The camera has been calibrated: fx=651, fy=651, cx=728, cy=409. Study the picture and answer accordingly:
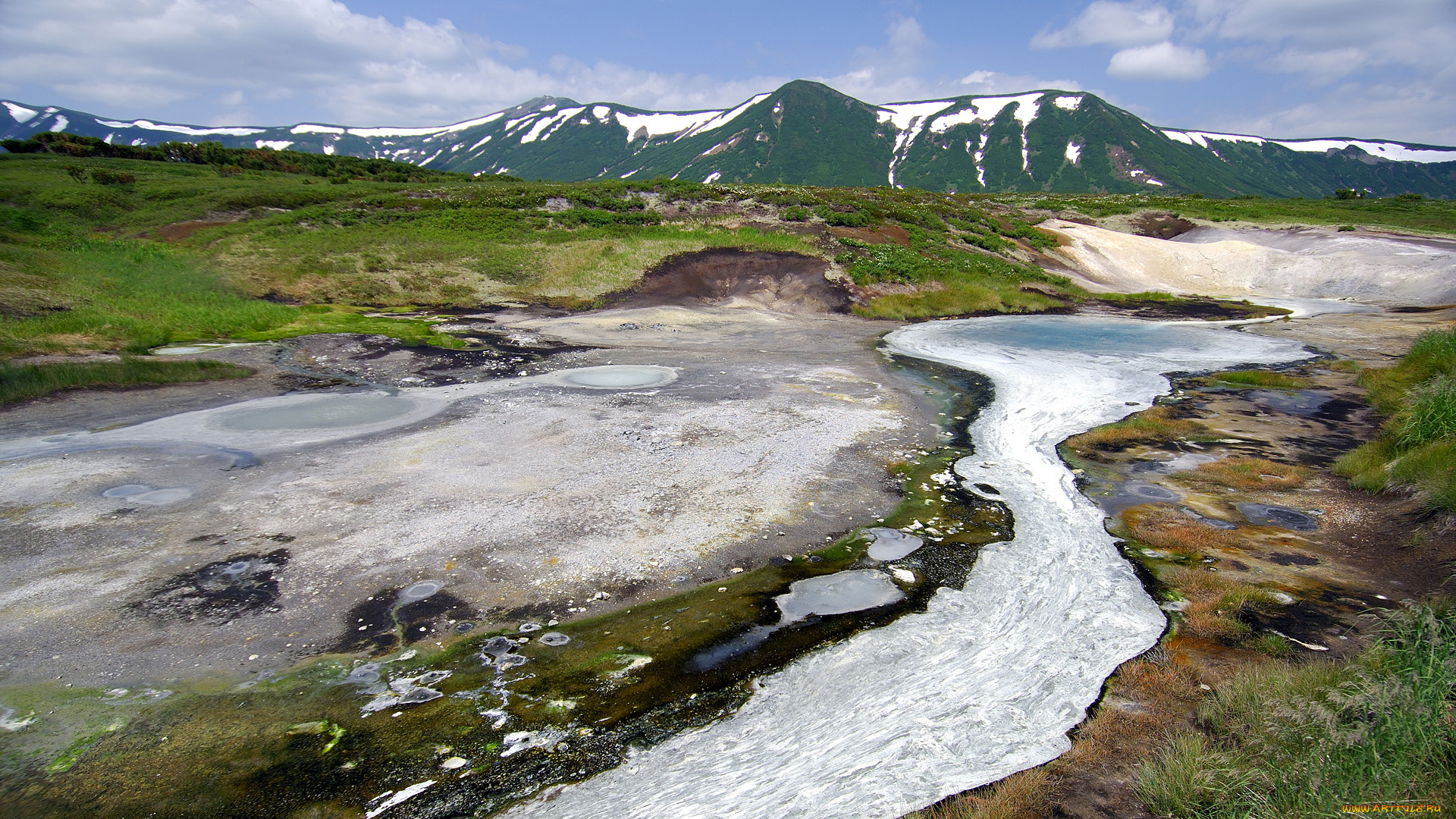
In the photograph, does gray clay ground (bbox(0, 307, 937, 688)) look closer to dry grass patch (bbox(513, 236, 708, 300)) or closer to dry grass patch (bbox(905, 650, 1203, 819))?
dry grass patch (bbox(905, 650, 1203, 819))

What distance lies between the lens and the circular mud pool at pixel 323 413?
1336cm

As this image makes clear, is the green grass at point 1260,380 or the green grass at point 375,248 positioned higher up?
the green grass at point 375,248

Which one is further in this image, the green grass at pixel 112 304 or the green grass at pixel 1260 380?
the green grass at pixel 1260 380

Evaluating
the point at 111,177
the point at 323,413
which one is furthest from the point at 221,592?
the point at 111,177

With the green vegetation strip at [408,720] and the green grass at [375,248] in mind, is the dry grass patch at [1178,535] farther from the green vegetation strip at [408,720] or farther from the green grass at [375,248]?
the green grass at [375,248]

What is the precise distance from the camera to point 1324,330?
26891 mm

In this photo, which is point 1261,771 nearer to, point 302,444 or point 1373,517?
point 1373,517

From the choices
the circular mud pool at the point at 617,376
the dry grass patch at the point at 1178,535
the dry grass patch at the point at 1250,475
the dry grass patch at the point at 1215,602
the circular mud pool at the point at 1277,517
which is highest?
the circular mud pool at the point at 617,376

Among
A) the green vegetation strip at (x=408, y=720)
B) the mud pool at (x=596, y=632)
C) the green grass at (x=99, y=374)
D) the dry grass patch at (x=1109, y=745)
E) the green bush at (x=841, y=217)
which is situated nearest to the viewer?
the dry grass patch at (x=1109, y=745)

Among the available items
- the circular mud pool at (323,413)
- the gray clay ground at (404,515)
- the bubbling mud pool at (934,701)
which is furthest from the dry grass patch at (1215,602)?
the circular mud pool at (323,413)

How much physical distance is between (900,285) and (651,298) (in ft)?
42.0

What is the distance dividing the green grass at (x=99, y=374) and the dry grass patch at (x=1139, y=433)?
20571 millimetres

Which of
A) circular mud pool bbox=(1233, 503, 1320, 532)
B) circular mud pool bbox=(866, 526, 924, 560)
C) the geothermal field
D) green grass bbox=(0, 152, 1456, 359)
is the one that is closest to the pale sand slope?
green grass bbox=(0, 152, 1456, 359)

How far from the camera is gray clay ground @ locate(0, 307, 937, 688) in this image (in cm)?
719
